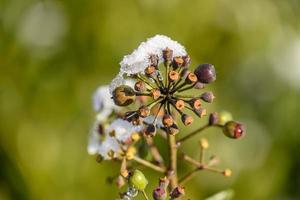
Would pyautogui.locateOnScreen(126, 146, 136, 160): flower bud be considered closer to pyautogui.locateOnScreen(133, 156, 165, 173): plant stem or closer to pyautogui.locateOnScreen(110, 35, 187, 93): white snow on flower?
pyautogui.locateOnScreen(133, 156, 165, 173): plant stem

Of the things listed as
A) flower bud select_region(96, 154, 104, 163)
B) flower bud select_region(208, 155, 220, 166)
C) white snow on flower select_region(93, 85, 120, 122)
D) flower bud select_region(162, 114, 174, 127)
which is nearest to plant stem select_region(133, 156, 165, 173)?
flower bud select_region(96, 154, 104, 163)

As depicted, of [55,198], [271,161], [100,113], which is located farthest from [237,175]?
[100,113]

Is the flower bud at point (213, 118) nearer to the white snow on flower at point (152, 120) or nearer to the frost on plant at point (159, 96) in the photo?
the frost on plant at point (159, 96)

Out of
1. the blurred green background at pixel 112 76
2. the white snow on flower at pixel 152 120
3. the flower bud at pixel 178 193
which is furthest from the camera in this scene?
the blurred green background at pixel 112 76

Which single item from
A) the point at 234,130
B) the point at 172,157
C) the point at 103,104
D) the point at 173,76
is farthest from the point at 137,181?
the point at 103,104

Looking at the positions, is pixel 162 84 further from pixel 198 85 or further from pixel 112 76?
pixel 112 76

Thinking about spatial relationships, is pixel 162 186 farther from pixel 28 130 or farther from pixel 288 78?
pixel 288 78

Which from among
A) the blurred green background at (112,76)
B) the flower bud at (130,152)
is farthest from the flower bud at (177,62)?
the blurred green background at (112,76)
